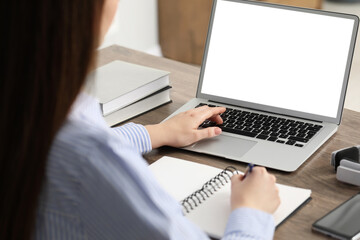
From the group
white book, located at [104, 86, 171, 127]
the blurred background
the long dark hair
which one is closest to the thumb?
white book, located at [104, 86, 171, 127]

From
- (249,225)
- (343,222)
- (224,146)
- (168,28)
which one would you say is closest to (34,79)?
(249,225)

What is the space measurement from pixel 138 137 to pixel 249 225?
1.45ft

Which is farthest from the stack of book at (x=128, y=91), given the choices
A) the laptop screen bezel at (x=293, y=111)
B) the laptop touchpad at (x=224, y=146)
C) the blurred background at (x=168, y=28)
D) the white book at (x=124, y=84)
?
the blurred background at (x=168, y=28)

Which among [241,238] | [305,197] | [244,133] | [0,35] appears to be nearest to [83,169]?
[0,35]

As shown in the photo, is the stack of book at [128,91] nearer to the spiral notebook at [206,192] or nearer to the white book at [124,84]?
the white book at [124,84]

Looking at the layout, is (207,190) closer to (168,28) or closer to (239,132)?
(239,132)

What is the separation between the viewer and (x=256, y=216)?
0.97 meters

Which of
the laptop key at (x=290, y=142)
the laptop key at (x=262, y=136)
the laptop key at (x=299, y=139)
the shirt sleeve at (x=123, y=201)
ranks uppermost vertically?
the shirt sleeve at (x=123, y=201)

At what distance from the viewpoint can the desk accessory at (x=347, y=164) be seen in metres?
1.16

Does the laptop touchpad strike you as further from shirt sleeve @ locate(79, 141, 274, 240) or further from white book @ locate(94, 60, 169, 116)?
shirt sleeve @ locate(79, 141, 274, 240)

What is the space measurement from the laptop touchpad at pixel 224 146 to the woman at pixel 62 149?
18.1 inches

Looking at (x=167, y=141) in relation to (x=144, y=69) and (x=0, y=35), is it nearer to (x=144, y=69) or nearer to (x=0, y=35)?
(x=144, y=69)

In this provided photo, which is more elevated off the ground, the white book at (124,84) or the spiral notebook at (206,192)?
the white book at (124,84)

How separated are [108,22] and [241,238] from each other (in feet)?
1.25
